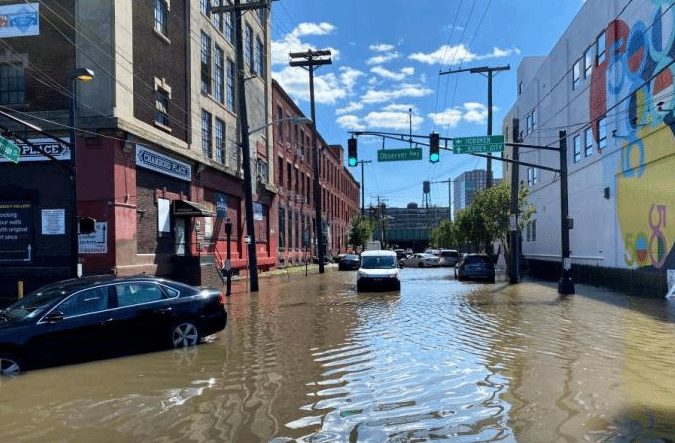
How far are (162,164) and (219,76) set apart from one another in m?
10.1

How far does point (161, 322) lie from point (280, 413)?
178 inches

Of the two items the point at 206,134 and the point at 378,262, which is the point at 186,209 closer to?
the point at 206,134

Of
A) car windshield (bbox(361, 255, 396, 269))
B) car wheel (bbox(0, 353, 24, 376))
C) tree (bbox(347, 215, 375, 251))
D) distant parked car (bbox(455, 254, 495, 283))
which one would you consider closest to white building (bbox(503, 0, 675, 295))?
distant parked car (bbox(455, 254, 495, 283))

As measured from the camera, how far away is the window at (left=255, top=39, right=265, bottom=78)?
1531 inches

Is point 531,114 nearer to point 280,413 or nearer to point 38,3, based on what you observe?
point 38,3

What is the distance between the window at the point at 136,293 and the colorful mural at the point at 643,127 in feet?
52.0

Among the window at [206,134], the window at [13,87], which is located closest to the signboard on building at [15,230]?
the window at [13,87]

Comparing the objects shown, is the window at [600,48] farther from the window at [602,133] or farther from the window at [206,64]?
the window at [206,64]

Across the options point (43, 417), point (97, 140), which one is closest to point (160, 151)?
point (97, 140)

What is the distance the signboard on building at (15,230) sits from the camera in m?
19.6

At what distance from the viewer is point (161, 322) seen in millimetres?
9906

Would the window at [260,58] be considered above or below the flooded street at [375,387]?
above

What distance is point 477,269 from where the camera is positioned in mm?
28844

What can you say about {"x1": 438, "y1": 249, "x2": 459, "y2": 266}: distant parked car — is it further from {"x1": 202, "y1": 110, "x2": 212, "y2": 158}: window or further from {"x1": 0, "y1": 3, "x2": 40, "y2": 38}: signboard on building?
{"x1": 0, "y1": 3, "x2": 40, "y2": 38}: signboard on building
